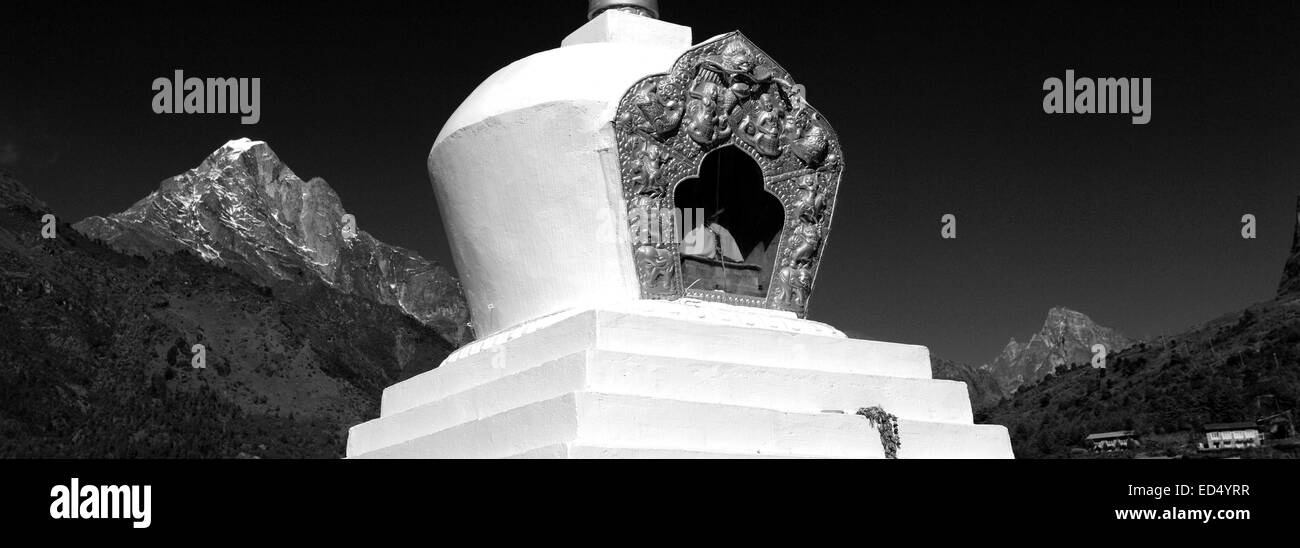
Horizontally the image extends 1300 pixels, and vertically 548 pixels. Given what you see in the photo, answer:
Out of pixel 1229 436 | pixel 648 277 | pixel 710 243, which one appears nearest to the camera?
pixel 648 277

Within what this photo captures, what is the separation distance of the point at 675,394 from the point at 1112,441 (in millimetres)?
40422

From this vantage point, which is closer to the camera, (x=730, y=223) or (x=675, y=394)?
(x=675, y=394)

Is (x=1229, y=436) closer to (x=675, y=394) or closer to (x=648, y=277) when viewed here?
(x=648, y=277)

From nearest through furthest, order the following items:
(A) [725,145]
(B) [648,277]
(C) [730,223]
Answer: (B) [648,277]
(A) [725,145]
(C) [730,223]

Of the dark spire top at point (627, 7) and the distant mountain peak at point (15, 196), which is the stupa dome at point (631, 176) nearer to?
the dark spire top at point (627, 7)

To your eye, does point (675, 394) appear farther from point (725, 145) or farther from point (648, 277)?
point (725, 145)

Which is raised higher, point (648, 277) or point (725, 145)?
point (725, 145)

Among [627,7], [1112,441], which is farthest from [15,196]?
[627,7]

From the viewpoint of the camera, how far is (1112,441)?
45.2 m

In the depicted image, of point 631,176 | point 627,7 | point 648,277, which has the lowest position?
point 648,277

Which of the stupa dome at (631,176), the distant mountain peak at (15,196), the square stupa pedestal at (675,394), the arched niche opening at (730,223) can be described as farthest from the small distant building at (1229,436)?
the distant mountain peak at (15,196)
